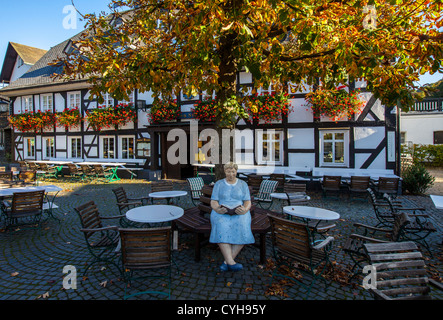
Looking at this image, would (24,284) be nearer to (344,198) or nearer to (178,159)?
(344,198)

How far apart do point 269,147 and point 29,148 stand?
17662 mm

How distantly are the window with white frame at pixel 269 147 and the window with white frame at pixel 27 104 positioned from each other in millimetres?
16730

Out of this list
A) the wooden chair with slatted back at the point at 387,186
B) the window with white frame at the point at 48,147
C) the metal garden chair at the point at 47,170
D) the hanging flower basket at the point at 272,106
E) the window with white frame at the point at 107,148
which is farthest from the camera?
the window with white frame at the point at 48,147

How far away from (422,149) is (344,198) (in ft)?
44.1

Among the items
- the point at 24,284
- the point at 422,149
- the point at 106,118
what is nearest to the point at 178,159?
the point at 106,118

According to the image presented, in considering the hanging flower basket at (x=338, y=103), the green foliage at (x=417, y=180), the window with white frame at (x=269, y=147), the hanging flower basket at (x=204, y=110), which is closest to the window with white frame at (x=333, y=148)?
the hanging flower basket at (x=338, y=103)

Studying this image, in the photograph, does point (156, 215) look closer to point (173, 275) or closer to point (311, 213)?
point (173, 275)

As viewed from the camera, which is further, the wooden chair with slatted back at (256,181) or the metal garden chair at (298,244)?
the wooden chair with slatted back at (256,181)

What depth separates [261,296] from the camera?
10.3 feet

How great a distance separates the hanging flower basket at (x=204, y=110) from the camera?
11.8 metres

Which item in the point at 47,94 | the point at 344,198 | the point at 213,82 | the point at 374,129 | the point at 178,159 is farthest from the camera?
the point at 47,94

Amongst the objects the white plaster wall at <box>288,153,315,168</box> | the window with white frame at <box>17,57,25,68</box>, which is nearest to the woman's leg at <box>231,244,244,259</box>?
the white plaster wall at <box>288,153,315,168</box>

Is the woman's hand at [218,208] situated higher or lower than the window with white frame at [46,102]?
lower

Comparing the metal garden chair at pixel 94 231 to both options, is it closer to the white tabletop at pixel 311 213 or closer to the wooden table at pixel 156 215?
the wooden table at pixel 156 215
